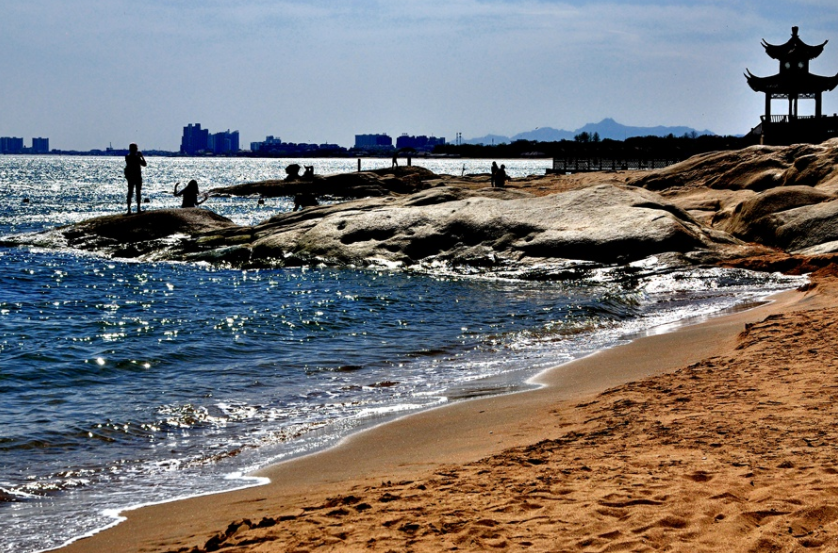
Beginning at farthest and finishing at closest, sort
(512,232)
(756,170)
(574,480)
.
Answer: (756,170) → (512,232) → (574,480)

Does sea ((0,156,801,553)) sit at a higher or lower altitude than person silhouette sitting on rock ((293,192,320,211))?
lower

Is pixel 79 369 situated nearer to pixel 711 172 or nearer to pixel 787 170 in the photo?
pixel 787 170

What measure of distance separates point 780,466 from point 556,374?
15.5 ft

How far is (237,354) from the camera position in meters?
11.3

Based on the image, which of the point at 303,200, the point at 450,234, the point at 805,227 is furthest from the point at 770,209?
the point at 303,200

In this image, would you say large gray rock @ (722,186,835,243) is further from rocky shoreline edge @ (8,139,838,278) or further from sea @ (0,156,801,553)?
sea @ (0,156,801,553)

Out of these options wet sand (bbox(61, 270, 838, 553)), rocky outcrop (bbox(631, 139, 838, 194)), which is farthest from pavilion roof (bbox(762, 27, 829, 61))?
wet sand (bbox(61, 270, 838, 553))

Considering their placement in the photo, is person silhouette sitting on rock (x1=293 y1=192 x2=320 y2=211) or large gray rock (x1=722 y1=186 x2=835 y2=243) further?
person silhouette sitting on rock (x1=293 y1=192 x2=320 y2=211)

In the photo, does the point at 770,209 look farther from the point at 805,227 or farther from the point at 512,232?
the point at 512,232

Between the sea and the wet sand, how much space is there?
67 cm

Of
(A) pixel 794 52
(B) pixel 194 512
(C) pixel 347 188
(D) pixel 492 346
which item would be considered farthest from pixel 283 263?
(A) pixel 794 52

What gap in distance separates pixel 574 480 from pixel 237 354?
7.24 metres

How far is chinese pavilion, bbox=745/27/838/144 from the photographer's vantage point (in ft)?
150

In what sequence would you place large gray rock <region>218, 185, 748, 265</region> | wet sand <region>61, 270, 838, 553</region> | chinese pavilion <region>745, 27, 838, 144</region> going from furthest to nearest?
chinese pavilion <region>745, 27, 838, 144</region>
large gray rock <region>218, 185, 748, 265</region>
wet sand <region>61, 270, 838, 553</region>
